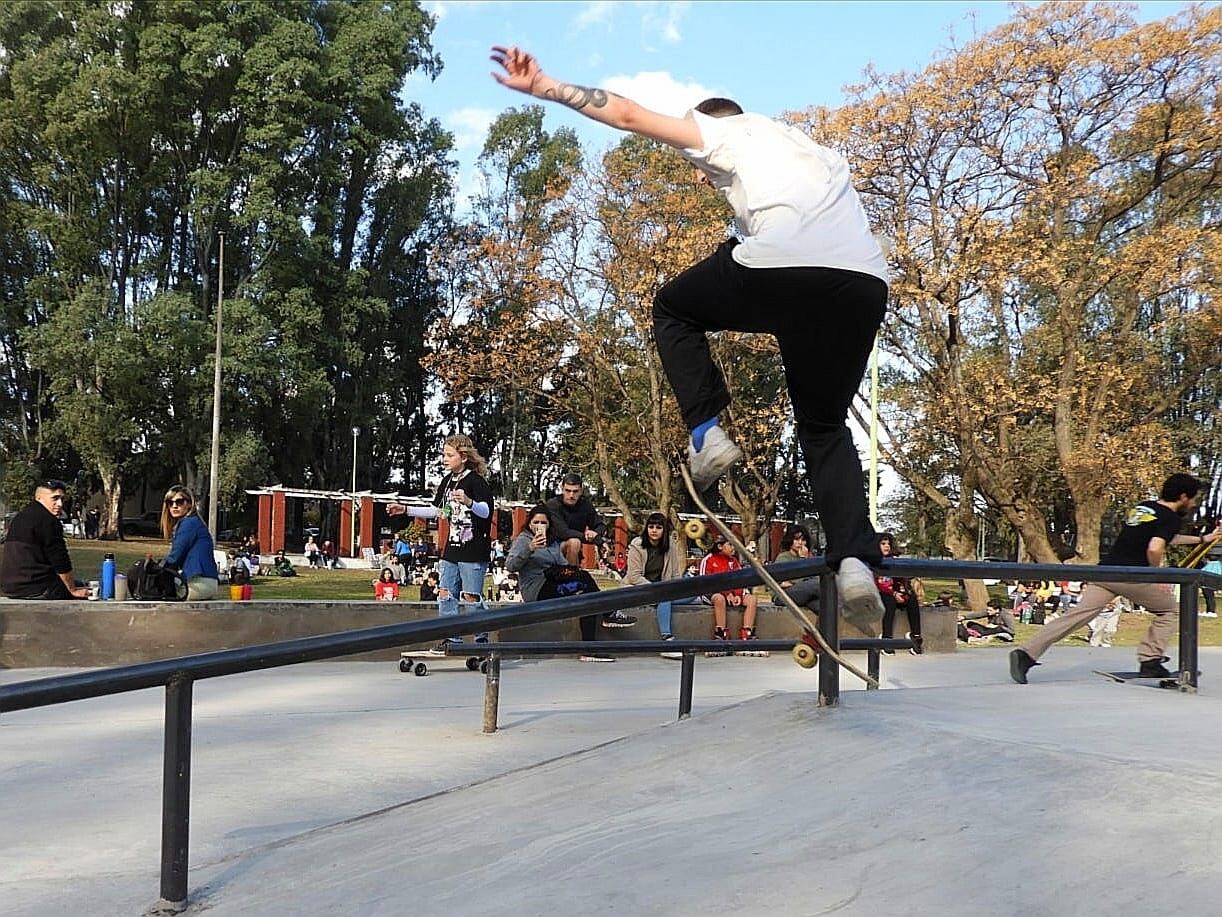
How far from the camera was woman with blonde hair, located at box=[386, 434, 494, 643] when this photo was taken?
8469 millimetres

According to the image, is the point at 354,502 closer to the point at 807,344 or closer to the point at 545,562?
the point at 545,562

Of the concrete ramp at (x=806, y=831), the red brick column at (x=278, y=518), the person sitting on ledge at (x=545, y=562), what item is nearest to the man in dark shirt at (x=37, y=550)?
the person sitting on ledge at (x=545, y=562)

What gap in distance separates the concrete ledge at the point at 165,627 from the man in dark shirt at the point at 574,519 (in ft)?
2.86

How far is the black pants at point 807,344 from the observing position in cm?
319

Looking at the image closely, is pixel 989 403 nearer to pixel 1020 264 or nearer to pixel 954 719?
pixel 1020 264

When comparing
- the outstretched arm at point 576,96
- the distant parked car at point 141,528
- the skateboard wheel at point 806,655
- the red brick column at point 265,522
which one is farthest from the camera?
the distant parked car at point 141,528

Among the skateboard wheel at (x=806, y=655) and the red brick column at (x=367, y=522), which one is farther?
the red brick column at (x=367, y=522)

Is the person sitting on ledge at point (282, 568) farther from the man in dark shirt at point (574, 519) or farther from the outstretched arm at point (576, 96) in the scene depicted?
the outstretched arm at point (576, 96)

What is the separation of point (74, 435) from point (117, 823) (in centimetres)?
3621

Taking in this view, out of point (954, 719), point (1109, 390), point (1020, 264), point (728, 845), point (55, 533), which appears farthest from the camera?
point (1109, 390)

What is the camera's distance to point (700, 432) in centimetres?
339

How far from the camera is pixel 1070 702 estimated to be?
4855 millimetres

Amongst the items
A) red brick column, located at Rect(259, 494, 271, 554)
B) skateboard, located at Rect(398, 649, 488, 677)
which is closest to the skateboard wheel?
skateboard, located at Rect(398, 649, 488, 677)

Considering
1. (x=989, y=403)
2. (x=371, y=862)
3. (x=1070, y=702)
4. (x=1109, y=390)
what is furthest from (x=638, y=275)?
(x=371, y=862)
